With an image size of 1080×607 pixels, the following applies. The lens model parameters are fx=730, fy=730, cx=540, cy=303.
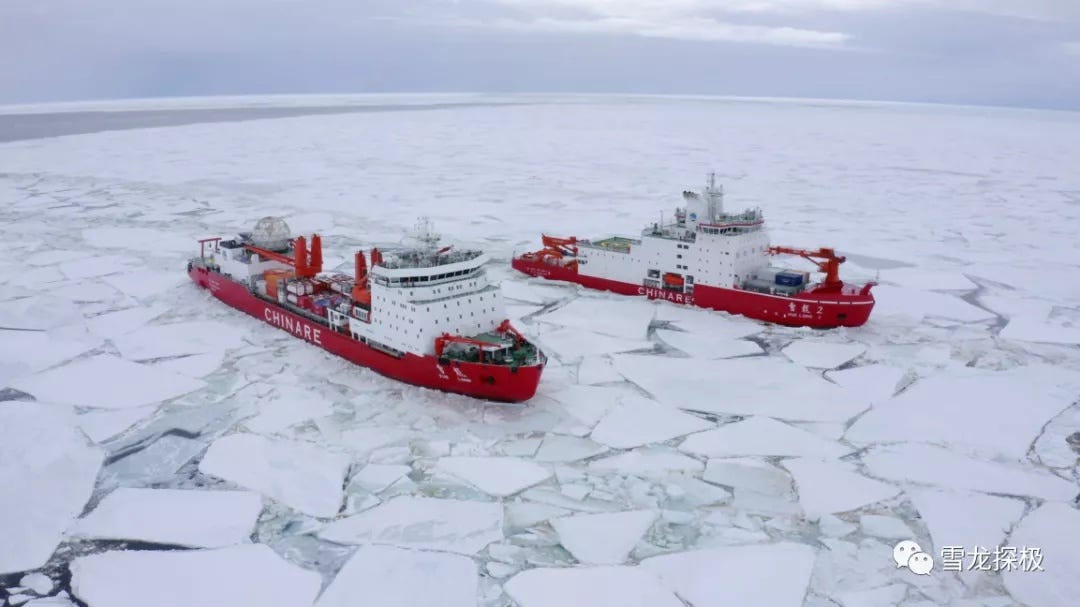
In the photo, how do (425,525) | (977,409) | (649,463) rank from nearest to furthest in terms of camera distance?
1. (425,525)
2. (649,463)
3. (977,409)

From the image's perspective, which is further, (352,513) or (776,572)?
(352,513)

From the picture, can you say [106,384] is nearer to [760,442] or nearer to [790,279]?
[760,442]

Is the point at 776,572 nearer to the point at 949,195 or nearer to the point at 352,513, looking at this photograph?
the point at 352,513

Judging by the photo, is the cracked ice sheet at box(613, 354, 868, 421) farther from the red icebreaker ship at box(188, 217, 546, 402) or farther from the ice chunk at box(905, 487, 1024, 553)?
the ice chunk at box(905, 487, 1024, 553)

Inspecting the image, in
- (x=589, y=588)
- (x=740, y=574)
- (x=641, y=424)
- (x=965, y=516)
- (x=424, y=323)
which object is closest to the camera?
(x=589, y=588)

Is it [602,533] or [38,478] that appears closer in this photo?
[602,533]

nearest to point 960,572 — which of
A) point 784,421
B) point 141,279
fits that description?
point 784,421

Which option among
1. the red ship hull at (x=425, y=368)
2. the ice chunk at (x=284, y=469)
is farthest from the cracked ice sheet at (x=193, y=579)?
the red ship hull at (x=425, y=368)

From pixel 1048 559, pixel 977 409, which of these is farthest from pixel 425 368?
pixel 977 409

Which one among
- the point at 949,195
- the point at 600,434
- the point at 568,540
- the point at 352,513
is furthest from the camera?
the point at 949,195
